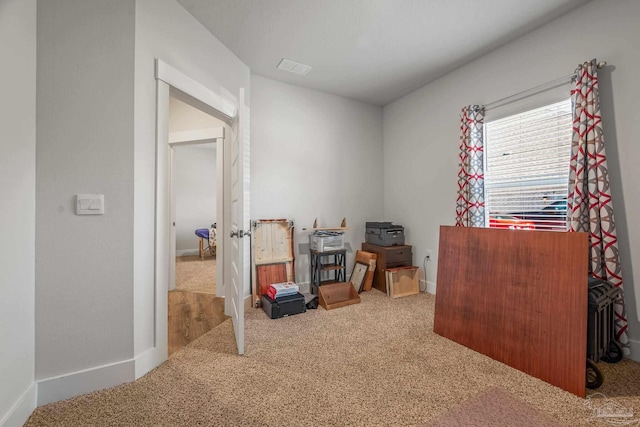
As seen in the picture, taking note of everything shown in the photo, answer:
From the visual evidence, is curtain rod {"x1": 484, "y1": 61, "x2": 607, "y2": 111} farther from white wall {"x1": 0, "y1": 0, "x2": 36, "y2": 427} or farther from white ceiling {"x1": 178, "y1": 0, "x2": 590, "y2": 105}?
white wall {"x1": 0, "y1": 0, "x2": 36, "y2": 427}

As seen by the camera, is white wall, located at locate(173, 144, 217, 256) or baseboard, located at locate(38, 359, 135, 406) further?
white wall, located at locate(173, 144, 217, 256)

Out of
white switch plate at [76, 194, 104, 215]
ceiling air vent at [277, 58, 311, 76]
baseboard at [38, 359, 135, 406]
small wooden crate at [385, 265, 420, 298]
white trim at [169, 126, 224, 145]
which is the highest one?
ceiling air vent at [277, 58, 311, 76]

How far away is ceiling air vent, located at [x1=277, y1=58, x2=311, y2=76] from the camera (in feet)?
9.27

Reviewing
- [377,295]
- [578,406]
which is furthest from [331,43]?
[578,406]

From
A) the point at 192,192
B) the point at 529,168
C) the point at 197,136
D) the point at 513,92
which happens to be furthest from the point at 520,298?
the point at 192,192

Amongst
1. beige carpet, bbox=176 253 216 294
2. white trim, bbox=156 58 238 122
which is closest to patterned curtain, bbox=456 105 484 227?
white trim, bbox=156 58 238 122

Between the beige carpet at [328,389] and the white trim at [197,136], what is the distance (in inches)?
82.8

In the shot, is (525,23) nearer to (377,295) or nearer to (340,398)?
(377,295)

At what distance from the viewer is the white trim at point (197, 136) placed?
306cm

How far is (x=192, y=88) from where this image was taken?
6.73ft

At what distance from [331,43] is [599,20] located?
2.02 m

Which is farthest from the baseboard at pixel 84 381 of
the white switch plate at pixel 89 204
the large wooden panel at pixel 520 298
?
the large wooden panel at pixel 520 298

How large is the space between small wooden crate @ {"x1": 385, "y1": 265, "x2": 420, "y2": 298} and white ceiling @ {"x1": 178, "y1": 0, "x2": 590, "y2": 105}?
90.2 inches

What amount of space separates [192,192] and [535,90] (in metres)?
6.50
